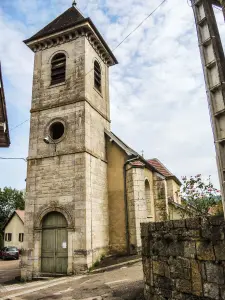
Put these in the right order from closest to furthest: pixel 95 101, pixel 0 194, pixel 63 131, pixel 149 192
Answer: pixel 63 131
pixel 95 101
pixel 149 192
pixel 0 194

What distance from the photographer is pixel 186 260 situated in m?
4.89

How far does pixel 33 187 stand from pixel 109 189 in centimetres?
405

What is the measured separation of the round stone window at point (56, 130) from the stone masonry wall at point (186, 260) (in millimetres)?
9774

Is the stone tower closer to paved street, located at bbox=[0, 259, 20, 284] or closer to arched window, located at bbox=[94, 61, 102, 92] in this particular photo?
arched window, located at bbox=[94, 61, 102, 92]

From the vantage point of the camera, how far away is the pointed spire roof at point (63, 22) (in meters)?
15.8

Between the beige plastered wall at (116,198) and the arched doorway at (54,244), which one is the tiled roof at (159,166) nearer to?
the beige plastered wall at (116,198)

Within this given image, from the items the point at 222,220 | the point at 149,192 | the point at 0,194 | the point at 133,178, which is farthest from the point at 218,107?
the point at 0,194

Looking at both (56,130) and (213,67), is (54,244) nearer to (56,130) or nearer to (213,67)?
(56,130)

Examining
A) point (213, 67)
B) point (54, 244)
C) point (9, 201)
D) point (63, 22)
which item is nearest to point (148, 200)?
point (54, 244)

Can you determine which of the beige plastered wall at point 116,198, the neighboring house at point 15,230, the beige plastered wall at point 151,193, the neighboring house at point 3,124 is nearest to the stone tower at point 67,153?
the beige plastered wall at point 116,198

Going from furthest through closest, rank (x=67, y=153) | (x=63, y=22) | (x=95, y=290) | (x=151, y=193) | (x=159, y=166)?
(x=159, y=166), (x=151, y=193), (x=63, y=22), (x=67, y=153), (x=95, y=290)

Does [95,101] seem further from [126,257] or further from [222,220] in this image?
[222,220]

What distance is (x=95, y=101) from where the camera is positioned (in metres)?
15.9

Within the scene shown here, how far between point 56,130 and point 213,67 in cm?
1165
